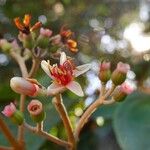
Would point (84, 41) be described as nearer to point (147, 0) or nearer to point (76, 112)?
point (76, 112)

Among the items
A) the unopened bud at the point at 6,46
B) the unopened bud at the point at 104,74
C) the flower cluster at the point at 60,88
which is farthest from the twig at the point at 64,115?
the unopened bud at the point at 6,46

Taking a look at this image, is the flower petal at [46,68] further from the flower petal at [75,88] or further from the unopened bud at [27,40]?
the unopened bud at [27,40]

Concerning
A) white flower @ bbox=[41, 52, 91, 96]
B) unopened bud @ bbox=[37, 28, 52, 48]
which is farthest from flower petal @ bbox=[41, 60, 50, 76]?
unopened bud @ bbox=[37, 28, 52, 48]

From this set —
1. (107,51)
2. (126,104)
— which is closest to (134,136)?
(126,104)

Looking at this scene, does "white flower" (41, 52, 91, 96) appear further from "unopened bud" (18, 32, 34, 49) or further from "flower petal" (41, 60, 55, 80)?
"unopened bud" (18, 32, 34, 49)

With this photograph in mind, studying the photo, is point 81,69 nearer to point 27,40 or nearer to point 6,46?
point 27,40

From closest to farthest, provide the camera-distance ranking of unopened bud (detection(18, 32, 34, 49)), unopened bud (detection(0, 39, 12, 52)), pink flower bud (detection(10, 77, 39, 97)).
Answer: pink flower bud (detection(10, 77, 39, 97))
unopened bud (detection(18, 32, 34, 49))
unopened bud (detection(0, 39, 12, 52))

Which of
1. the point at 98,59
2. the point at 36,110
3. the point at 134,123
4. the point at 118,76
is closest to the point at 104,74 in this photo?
the point at 118,76
